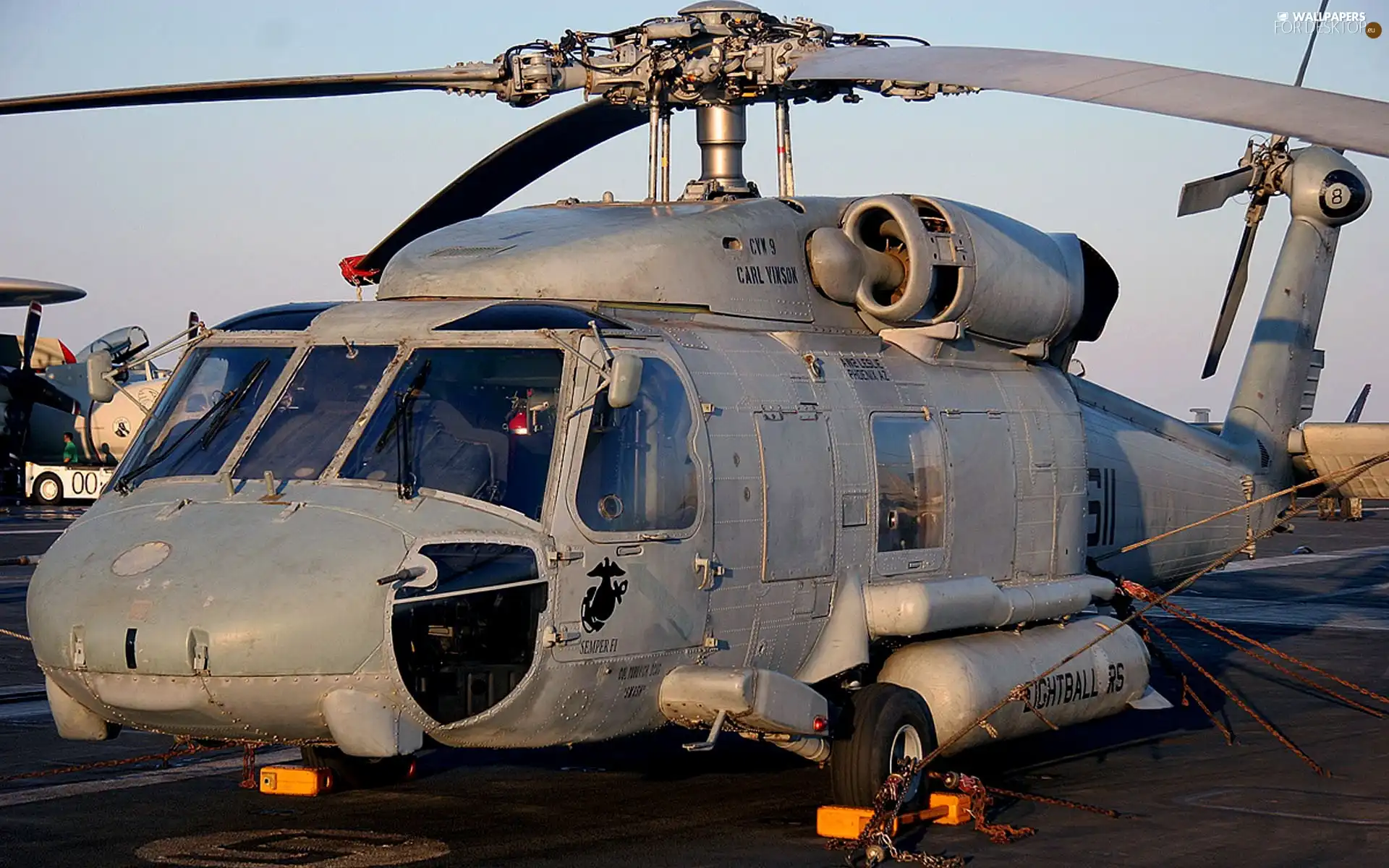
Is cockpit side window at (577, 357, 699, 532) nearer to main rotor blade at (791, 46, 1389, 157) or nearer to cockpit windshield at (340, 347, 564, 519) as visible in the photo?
cockpit windshield at (340, 347, 564, 519)

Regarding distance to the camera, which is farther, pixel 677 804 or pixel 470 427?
A: pixel 677 804

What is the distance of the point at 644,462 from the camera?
8.52 m

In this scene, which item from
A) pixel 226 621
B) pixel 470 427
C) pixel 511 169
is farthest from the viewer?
pixel 511 169

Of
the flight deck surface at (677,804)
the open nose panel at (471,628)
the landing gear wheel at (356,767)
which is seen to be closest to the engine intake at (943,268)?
the flight deck surface at (677,804)

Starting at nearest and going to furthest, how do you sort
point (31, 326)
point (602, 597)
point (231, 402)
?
point (602, 597), point (231, 402), point (31, 326)

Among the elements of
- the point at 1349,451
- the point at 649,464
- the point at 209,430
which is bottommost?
the point at 1349,451

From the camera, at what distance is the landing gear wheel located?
1010cm

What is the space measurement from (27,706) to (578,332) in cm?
723

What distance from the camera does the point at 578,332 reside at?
8.45 metres

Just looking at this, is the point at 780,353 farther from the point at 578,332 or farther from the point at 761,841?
the point at 761,841

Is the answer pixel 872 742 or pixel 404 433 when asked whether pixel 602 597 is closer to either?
pixel 404 433

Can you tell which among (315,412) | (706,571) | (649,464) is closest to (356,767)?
(315,412)

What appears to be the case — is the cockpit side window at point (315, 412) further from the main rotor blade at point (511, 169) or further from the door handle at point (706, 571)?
the main rotor blade at point (511, 169)

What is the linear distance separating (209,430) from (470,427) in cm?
136
